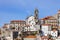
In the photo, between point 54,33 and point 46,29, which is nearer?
point 54,33

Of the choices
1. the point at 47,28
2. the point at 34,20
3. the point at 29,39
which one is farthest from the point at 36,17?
the point at 29,39

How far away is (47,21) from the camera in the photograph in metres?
74.6

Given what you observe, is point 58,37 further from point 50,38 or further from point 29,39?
point 29,39

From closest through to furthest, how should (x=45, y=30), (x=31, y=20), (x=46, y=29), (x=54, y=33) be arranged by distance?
1. (x=54, y=33)
2. (x=45, y=30)
3. (x=46, y=29)
4. (x=31, y=20)

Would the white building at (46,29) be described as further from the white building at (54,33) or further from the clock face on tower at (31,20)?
the clock face on tower at (31,20)

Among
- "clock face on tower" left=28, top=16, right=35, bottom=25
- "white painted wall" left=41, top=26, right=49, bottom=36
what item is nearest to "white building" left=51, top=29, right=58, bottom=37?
"white painted wall" left=41, top=26, right=49, bottom=36

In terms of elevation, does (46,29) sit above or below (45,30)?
above

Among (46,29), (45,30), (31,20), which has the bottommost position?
(45,30)

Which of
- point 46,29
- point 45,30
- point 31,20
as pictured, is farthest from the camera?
point 31,20

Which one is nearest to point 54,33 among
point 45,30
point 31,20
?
point 45,30

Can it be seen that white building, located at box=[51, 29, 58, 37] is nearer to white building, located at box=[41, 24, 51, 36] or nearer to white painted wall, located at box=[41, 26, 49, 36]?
white building, located at box=[41, 24, 51, 36]

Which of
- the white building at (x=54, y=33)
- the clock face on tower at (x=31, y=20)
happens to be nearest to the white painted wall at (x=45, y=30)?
the white building at (x=54, y=33)

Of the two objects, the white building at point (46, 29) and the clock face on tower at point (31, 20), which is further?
the clock face on tower at point (31, 20)

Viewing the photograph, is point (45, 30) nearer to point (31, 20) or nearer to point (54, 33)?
point (54, 33)
